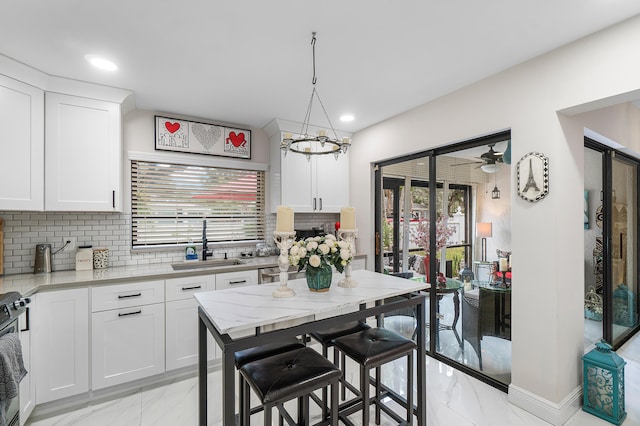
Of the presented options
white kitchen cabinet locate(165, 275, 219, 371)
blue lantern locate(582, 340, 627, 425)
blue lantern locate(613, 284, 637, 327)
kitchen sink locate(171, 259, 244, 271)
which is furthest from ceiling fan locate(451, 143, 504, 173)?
white kitchen cabinet locate(165, 275, 219, 371)

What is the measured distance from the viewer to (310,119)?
355 centimetres

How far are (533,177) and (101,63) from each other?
335 cm

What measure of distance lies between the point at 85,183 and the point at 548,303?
384cm

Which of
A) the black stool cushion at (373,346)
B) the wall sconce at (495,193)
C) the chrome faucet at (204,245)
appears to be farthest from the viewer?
the chrome faucet at (204,245)

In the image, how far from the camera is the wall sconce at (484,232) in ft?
8.91

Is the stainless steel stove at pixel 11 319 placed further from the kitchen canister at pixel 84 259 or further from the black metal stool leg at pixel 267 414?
the black metal stool leg at pixel 267 414

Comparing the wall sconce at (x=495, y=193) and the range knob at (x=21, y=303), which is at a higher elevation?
the wall sconce at (x=495, y=193)

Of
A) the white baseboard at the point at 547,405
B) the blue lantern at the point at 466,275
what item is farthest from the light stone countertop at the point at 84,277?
the white baseboard at the point at 547,405

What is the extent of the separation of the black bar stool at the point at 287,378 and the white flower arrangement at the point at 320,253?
1.74 ft

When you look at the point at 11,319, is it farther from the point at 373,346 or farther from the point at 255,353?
the point at 373,346

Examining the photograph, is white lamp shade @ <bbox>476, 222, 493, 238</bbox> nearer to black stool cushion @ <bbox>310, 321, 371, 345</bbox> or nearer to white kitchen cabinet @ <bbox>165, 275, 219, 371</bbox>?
black stool cushion @ <bbox>310, 321, 371, 345</bbox>

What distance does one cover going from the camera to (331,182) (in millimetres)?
3982

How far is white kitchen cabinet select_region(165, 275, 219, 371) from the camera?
2670 millimetres

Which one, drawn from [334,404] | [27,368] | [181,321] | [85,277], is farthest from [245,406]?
[85,277]
